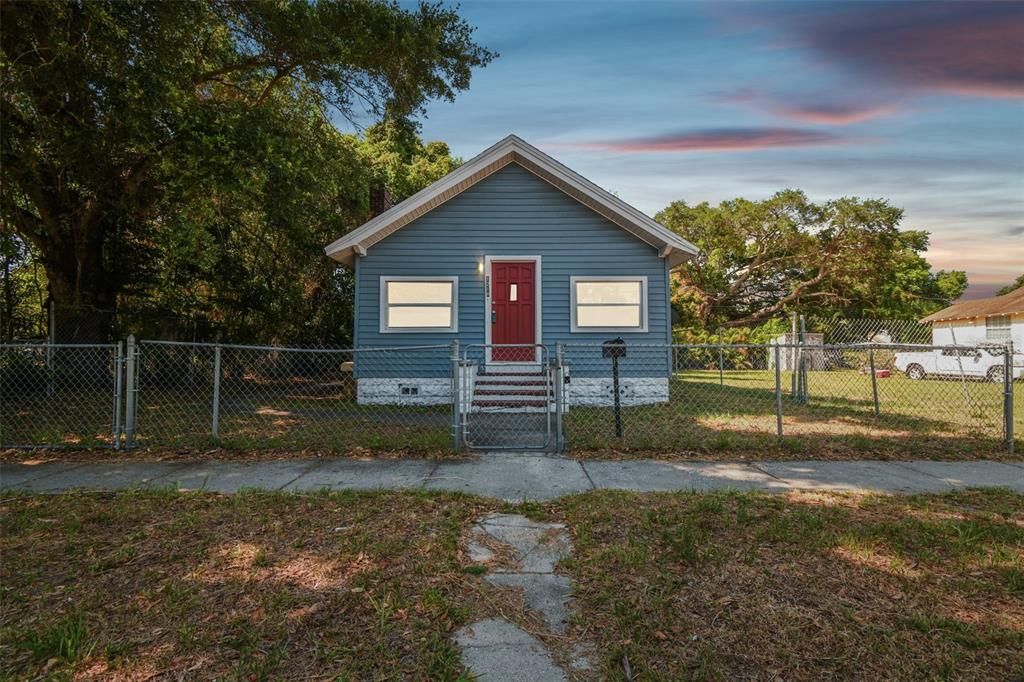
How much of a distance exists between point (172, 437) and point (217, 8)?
26.3 feet

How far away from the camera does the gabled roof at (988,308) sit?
799 inches

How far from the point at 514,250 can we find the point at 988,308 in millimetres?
25050

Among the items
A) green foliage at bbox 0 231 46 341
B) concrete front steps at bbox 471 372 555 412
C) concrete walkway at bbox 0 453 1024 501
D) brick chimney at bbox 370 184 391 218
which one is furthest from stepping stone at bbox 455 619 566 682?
green foliage at bbox 0 231 46 341

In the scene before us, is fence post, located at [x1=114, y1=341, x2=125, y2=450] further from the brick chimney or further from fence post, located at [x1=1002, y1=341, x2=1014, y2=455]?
fence post, located at [x1=1002, y1=341, x2=1014, y2=455]

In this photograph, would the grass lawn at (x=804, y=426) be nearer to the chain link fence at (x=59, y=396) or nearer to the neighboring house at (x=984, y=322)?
the chain link fence at (x=59, y=396)

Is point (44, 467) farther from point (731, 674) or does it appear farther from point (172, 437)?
point (731, 674)

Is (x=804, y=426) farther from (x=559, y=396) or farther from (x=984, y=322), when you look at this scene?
(x=984, y=322)

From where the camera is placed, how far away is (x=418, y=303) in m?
10.9

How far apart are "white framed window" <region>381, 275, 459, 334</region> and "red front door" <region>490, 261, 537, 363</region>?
2.86ft

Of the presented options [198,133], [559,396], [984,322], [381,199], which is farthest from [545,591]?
[984,322]

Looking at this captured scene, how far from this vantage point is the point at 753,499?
4.36m

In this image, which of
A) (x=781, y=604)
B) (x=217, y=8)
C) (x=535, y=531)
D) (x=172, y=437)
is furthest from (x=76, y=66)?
(x=781, y=604)

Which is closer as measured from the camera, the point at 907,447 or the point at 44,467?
the point at 44,467

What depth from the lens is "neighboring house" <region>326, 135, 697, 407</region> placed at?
10.8 metres
